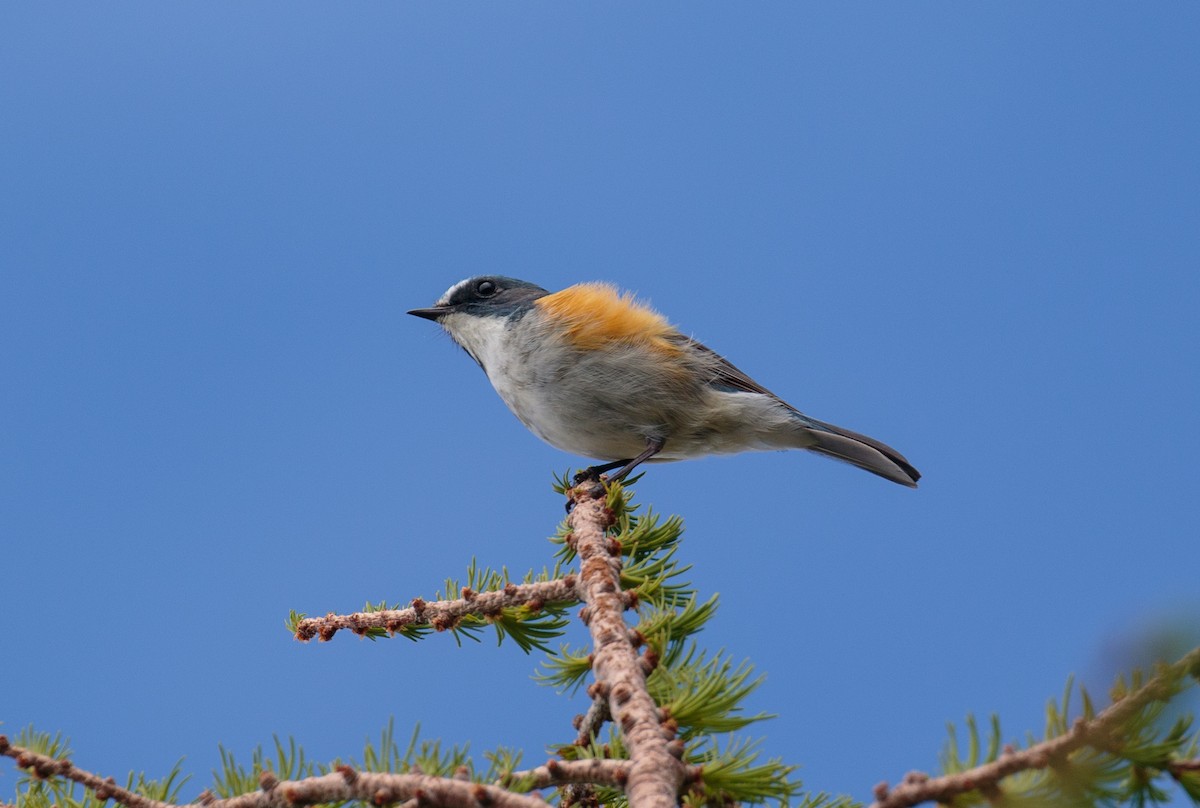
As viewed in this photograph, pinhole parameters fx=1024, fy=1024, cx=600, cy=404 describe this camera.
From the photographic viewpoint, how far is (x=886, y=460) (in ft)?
15.6

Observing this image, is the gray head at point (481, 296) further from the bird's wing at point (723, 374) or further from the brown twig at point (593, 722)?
the brown twig at point (593, 722)

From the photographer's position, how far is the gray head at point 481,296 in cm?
516

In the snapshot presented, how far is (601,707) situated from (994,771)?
0.93 m

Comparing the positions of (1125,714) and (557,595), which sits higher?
(557,595)

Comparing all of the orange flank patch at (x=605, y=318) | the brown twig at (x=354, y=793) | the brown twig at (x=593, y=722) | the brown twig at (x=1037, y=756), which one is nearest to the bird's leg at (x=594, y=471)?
the orange flank patch at (x=605, y=318)

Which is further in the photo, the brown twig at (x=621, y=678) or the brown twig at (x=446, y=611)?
the brown twig at (x=446, y=611)

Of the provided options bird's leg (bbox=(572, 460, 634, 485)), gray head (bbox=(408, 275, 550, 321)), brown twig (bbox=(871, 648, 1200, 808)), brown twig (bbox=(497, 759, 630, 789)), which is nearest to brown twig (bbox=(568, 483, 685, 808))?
brown twig (bbox=(497, 759, 630, 789))

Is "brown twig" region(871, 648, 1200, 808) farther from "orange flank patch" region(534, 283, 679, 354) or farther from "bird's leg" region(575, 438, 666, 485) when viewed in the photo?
"orange flank patch" region(534, 283, 679, 354)

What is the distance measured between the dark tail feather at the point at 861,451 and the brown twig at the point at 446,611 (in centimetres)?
256

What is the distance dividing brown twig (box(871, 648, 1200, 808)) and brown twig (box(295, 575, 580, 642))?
1.24 metres

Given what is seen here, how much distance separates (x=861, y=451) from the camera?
4.84 m

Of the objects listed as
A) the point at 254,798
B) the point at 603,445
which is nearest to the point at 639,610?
the point at 254,798

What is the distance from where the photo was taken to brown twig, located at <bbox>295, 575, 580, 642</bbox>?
258 centimetres

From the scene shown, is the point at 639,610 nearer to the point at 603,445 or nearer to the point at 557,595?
the point at 557,595
